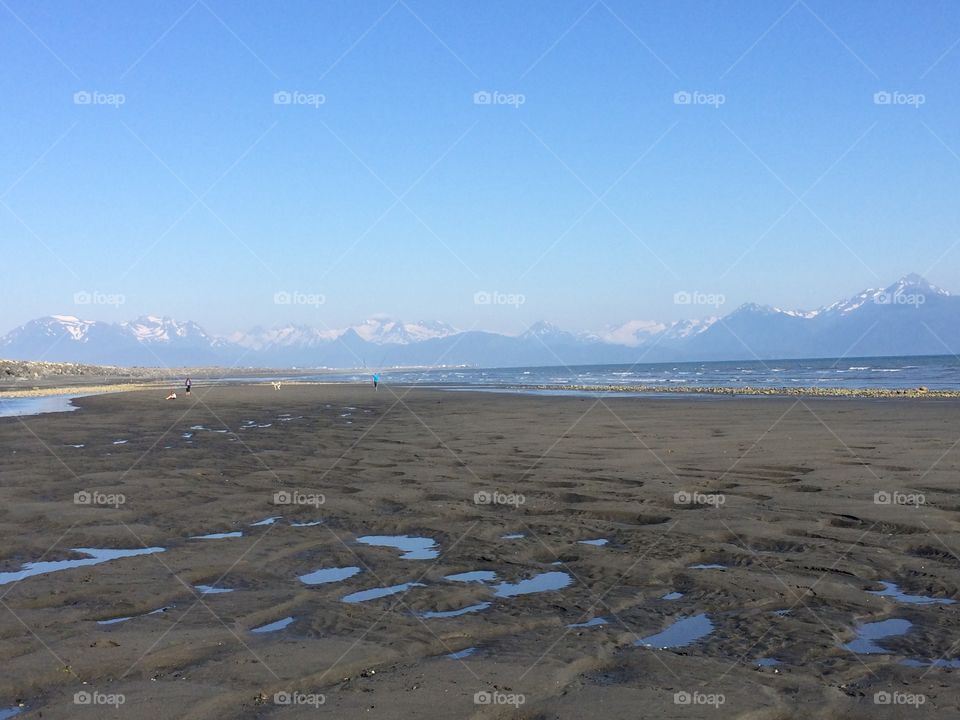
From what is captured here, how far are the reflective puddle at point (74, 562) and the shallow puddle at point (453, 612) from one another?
454cm

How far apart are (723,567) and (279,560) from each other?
5.42 m

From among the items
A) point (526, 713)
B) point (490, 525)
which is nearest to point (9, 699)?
point (526, 713)

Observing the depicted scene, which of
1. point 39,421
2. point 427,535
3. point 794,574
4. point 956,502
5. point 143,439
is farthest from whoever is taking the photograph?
point 39,421

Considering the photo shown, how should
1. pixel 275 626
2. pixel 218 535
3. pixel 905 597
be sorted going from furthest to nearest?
pixel 218 535 → pixel 905 597 → pixel 275 626

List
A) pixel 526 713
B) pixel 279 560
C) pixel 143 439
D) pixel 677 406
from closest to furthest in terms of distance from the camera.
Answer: pixel 526 713, pixel 279 560, pixel 143 439, pixel 677 406

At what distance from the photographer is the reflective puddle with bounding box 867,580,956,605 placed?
8234mm

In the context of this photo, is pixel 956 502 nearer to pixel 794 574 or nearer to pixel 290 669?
pixel 794 574

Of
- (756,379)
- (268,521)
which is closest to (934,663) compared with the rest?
(268,521)

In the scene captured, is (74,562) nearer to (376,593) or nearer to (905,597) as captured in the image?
(376,593)

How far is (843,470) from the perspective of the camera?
671 inches

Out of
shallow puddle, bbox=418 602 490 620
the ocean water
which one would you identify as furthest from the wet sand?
the ocean water

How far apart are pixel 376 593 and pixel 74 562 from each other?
4.20 metres

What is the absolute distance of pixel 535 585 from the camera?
916 cm

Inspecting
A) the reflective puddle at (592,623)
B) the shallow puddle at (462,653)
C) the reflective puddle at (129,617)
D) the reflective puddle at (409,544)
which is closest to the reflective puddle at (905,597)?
the reflective puddle at (592,623)
